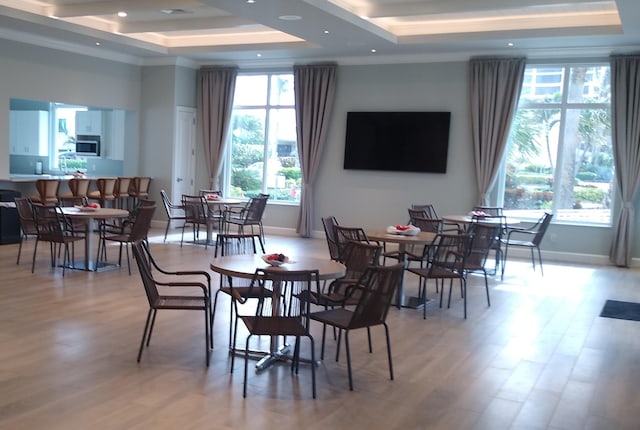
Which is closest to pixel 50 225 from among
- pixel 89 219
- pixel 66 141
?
pixel 89 219

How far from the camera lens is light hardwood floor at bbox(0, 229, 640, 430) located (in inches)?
141

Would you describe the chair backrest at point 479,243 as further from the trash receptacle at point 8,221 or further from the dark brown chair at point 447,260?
the trash receptacle at point 8,221

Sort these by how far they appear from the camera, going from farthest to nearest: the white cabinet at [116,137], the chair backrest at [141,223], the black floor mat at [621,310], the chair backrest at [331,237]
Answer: the white cabinet at [116,137], the chair backrest at [141,223], the black floor mat at [621,310], the chair backrest at [331,237]

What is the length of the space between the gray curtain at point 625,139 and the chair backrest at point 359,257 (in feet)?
19.4

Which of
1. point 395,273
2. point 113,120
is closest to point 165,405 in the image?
point 395,273

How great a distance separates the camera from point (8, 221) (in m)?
9.15

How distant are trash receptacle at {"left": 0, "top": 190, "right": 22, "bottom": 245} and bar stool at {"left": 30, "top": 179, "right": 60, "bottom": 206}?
0.34 meters

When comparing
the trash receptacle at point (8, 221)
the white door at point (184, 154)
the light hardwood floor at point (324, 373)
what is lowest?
the light hardwood floor at point (324, 373)

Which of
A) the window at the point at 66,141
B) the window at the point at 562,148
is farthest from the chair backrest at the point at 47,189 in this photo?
the window at the point at 562,148

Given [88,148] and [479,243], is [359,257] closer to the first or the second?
[479,243]

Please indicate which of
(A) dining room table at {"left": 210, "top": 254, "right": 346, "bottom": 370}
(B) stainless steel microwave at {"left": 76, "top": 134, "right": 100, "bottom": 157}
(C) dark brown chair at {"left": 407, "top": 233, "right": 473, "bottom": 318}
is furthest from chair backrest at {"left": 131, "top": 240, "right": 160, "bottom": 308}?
(B) stainless steel microwave at {"left": 76, "top": 134, "right": 100, "bottom": 157}

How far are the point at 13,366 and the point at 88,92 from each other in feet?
26.6

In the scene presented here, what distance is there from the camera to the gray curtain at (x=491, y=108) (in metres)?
9.84

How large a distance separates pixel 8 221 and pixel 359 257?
21.0 feet
